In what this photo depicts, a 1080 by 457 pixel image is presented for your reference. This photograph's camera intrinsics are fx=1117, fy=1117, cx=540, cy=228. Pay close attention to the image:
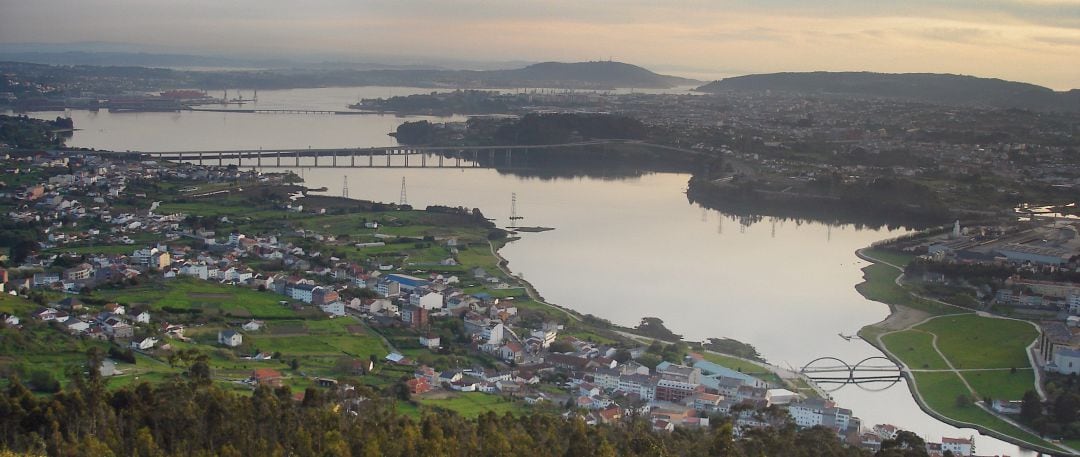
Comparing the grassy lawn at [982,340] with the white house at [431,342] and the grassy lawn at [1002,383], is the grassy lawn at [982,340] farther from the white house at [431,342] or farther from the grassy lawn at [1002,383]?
the white house at [431,342]

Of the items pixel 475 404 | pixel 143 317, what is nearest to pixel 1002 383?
pixel 475 404

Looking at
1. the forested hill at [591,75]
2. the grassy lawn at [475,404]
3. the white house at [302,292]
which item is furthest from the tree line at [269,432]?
the forested hill at [591,75]

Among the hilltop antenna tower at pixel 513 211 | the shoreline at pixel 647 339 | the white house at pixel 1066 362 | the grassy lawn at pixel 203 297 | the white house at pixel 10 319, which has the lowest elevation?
the grassy lawn at pixel 203 297

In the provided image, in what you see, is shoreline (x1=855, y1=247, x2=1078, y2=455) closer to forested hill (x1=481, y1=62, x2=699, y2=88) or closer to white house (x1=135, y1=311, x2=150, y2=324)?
white house (x1=135, y1=311, x2=150, y2=324)

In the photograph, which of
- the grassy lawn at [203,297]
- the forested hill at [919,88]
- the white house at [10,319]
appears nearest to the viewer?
the white house at [10,319]

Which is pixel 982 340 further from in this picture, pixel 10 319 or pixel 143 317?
pixel 10 319

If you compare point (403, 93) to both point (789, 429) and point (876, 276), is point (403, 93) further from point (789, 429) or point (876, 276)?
point (789, 429)
